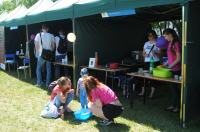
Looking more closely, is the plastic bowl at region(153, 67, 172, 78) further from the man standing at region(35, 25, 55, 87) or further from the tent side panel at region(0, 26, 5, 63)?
the tent side panel at region(0, 26, 5, 63)

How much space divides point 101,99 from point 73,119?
40.3 inches

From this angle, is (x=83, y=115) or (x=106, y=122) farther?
(x=83, y=115)

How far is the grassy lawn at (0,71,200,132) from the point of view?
577 cm

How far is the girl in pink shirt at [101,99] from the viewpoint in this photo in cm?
546

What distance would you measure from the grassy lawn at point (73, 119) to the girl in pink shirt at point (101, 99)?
0.97 ft

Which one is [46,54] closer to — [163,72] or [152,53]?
[152,53]

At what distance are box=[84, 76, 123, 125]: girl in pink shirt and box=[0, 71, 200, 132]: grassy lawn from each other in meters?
0.29

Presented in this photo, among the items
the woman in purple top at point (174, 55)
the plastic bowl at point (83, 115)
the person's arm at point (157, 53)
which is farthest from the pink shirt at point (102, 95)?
the person's arm at point (157, 53)

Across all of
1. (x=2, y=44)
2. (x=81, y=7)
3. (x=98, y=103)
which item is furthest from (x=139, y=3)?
(x=2, y=44)

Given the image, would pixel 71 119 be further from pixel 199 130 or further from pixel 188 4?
pixel 188 4

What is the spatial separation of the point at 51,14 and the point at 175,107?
14.4 ft

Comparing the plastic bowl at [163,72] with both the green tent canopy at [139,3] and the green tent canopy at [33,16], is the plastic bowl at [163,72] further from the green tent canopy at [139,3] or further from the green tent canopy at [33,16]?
the green tent canopy at [33,16]

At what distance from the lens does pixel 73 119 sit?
632cm

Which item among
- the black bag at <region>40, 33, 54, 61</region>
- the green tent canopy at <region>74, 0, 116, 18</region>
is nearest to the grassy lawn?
the black bag at <region>40, 33, 54, 61</region>
